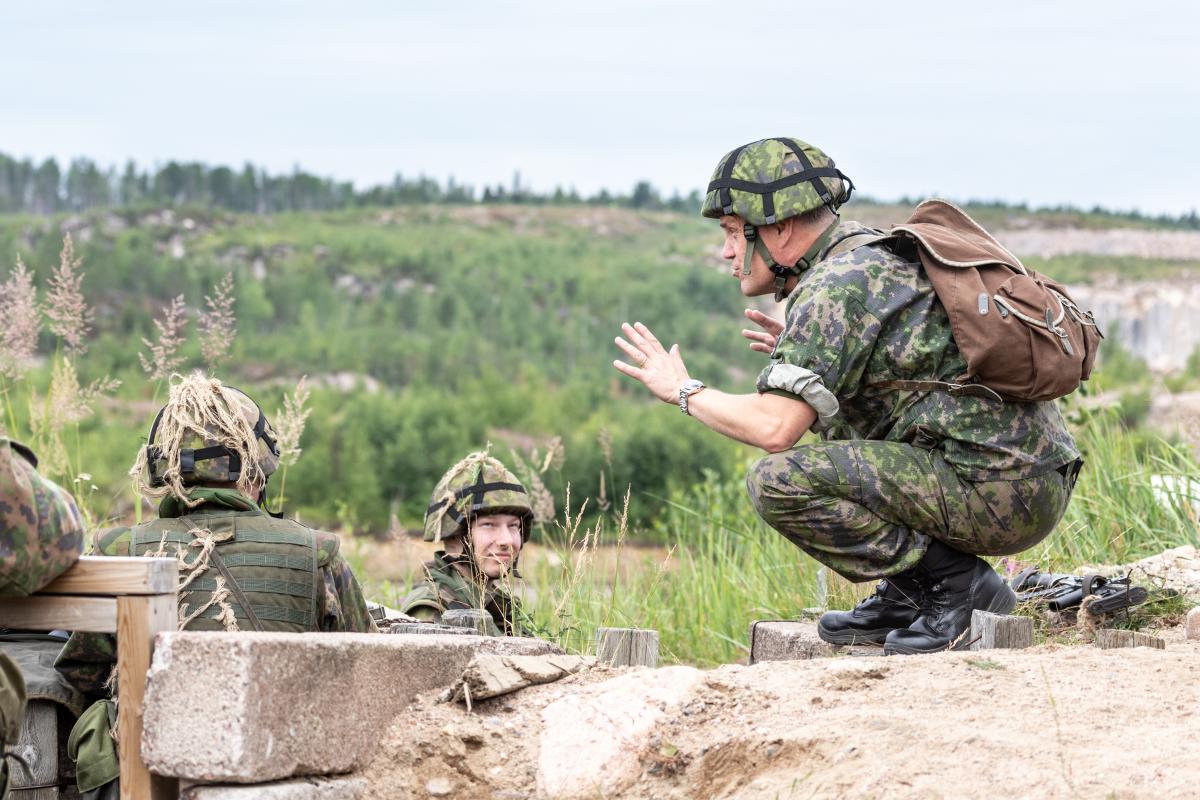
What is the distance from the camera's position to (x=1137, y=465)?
7.22m

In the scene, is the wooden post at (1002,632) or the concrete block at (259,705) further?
the wooden post at (1002,632)

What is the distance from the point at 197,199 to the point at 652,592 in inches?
4519

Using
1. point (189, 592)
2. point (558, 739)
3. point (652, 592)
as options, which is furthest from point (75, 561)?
point (652, 592)

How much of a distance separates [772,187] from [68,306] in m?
3.34

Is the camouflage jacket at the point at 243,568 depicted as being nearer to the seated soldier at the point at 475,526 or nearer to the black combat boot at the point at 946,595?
the seated soldier at the point at 475,526

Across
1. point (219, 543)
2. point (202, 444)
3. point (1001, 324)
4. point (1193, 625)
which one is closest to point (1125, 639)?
point (1193, 625)

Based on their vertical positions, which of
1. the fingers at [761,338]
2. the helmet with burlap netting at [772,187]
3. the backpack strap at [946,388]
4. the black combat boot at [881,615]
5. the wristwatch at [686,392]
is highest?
the helmet with burlap netting at [772,187]

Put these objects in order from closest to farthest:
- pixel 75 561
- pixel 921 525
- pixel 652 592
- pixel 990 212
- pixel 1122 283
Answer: pixel 75 561, pixel 921 525, pixel 652 592, pixel 1122 283, pixel 990 212

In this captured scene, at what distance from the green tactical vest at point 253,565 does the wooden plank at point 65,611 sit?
575mm

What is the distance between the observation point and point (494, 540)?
6.01m

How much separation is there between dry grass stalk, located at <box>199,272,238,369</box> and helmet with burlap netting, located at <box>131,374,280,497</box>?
1787 mm

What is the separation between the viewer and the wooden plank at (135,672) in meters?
3.28

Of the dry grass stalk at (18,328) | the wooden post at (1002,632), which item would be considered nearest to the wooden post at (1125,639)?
the wooden post at (1002,632)

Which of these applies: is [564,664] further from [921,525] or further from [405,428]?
[405,428]
